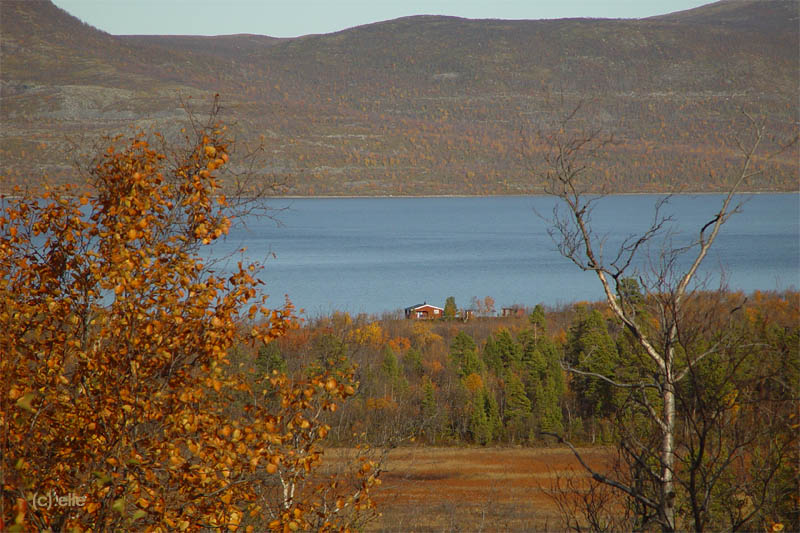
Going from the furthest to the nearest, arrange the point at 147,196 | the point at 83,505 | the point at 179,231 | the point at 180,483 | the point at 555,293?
the point at 555,293, the point at 179,231, the point at 147,196, the point at 180,483, the point at 83,505

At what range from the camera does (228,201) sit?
5.86 meters

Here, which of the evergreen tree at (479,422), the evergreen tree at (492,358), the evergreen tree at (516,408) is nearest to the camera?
the evergreen tree at (479,422)

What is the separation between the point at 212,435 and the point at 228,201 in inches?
70.1

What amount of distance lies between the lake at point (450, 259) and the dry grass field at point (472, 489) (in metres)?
7.78

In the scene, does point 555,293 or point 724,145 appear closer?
point 555,293

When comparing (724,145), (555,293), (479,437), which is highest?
(724,145)

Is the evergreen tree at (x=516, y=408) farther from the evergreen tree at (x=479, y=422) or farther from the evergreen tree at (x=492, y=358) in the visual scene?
the evergreen tree at (x=492, y=358)

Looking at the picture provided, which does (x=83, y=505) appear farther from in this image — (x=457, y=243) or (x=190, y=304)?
(x=457, y=243)

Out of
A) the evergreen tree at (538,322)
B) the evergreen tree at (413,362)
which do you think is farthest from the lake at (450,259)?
the evergreen tree at (413,362)

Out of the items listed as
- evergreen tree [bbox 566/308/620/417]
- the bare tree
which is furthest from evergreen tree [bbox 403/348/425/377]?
the bare tree

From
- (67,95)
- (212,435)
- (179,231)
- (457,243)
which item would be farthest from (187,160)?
(67,95)

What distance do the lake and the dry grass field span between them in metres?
7.78

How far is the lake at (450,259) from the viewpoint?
55.0 m

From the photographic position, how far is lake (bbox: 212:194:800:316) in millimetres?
54969
